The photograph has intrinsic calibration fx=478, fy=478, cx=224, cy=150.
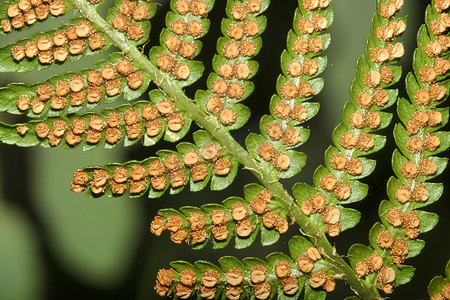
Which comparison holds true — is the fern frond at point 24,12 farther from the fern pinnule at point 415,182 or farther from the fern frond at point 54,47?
the fern pinnule at point 415,182

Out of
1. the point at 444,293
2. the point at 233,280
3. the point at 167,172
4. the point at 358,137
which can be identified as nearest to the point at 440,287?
the point at 444,293

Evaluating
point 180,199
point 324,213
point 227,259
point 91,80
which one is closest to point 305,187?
point 324,213

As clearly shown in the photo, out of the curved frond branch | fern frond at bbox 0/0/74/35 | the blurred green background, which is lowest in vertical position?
the blurred green background

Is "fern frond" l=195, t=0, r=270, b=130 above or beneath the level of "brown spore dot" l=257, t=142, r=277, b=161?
above

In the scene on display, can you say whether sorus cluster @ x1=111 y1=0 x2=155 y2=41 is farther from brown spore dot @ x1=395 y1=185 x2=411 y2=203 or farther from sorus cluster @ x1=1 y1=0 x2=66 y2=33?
brown spore dot @ x1=395 y1=185 x2=411 y2=203

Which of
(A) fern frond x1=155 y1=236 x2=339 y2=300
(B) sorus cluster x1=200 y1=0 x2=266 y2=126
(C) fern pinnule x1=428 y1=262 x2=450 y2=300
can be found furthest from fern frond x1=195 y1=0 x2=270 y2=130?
(C) fern pinnule x1=428 y1=262 x2=450 y2=300

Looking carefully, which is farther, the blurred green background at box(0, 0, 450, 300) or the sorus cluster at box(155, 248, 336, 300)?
the blurred green background at box(0, 0, 450, 300)

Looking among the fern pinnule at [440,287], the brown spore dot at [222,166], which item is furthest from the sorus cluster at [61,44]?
the fern pinnule at [440,287]
